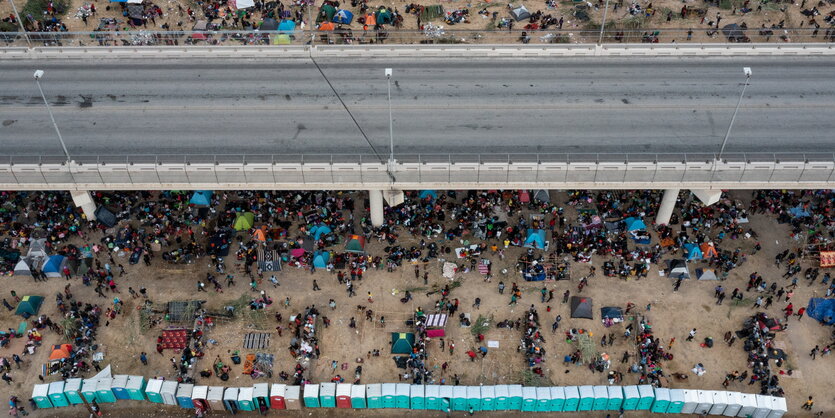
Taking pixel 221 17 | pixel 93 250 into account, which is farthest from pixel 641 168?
pixel 221 17

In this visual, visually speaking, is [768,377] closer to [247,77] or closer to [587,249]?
[587,249]

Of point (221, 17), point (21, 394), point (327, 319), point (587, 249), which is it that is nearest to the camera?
point (21, 394)

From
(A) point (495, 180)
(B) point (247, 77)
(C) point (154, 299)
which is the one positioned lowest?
(C) point (154, 299)

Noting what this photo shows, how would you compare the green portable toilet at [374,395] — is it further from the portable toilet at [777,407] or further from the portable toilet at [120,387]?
the portable toilet at [777,407]

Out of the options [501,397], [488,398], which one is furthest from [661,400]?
[488,398]

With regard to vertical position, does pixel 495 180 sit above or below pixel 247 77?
below

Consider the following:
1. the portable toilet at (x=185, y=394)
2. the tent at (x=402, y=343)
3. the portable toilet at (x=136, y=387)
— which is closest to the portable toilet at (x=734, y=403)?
the tent at (x=402, y=343)

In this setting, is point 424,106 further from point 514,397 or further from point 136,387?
point 136,387

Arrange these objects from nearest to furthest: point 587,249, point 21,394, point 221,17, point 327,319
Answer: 1. point 21,394
2. point 327,319
3. point 587,249
4. point 221,17
